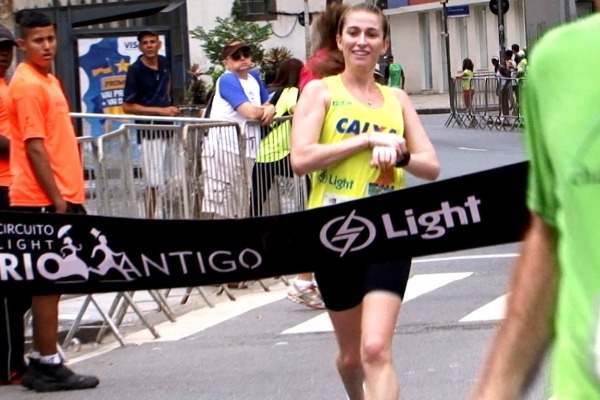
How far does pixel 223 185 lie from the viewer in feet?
37.5

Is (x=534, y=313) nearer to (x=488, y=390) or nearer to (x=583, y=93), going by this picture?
(x=488, y=390)

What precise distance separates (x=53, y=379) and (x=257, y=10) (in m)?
50.3

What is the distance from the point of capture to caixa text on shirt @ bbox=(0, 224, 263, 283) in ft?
18.8

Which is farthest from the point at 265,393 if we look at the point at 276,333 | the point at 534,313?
the point at 534,313

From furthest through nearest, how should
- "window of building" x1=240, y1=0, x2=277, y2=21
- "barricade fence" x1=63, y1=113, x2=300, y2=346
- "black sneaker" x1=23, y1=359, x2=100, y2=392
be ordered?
"window of building" x1=240, y1=0, x2=277, y2=21 → "barricade fence" x1=63, y1=113, x2=300, y2=346 → "black sneaker" x1=23, y1=359, x2=100, y2=392

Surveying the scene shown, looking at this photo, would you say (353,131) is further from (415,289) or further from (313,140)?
(415,289)

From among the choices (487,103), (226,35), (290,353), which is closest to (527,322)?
(290,353)

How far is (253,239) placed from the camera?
5.67 m

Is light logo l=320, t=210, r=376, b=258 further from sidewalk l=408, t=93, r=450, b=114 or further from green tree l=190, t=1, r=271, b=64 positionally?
green tree l=190, t=1, r=271, b=64

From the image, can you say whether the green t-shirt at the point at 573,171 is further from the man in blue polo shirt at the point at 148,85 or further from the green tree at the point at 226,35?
the green tree at the point at 226,35

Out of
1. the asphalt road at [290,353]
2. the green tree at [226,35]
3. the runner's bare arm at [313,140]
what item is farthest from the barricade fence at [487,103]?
the runner's bare arm at [313,140]

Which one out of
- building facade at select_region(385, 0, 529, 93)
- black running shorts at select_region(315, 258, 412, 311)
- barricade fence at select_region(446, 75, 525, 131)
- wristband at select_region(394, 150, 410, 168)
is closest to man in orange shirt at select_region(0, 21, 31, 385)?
black running shorts at select_region(315, 258, 412, 311)

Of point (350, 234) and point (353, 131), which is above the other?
point (353, 131)

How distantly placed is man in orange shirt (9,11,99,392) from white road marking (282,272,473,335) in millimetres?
2076
